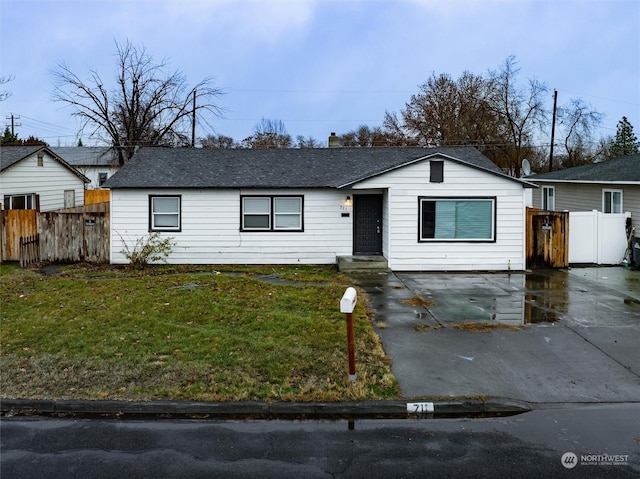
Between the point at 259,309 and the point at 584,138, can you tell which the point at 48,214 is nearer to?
the point at 259,309

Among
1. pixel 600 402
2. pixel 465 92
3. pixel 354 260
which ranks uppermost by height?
pixel 465 92

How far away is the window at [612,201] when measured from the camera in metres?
19.9

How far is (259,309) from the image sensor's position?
429 inches

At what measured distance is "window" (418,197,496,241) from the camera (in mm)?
16781

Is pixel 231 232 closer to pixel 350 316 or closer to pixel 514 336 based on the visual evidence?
pixel 514 336

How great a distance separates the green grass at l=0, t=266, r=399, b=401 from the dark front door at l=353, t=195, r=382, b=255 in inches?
181

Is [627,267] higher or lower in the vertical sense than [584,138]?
lower

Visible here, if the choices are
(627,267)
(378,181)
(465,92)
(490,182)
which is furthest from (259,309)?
(465,92)

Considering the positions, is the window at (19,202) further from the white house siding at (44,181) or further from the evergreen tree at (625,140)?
the evergreen tree at (625,140)

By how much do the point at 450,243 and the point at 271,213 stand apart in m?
5.71

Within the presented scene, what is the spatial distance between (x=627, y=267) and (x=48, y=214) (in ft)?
60.1

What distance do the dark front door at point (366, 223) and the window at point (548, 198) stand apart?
1200 cm

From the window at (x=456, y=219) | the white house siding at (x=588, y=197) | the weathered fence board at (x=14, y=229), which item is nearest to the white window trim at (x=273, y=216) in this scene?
the window at (x=456, y=219)

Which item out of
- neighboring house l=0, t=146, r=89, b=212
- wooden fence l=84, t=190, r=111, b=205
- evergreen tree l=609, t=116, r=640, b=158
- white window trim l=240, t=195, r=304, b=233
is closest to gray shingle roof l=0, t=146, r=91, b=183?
neighboring house l=0, t=146, r=89, b=212
